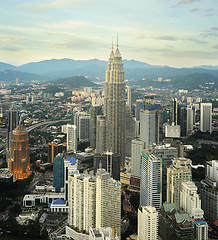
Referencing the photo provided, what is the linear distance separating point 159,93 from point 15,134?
25554 millimetres

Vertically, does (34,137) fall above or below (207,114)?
below

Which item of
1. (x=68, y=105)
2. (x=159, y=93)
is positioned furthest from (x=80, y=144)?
(x=159, y=93)

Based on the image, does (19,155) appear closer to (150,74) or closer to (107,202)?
(107,202)

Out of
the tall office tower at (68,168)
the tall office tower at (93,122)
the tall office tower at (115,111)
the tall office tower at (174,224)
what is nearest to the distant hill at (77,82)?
the tall office tower at (93,122)

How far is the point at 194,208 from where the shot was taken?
21.4 feet

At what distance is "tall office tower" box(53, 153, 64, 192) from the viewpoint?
31.2ft

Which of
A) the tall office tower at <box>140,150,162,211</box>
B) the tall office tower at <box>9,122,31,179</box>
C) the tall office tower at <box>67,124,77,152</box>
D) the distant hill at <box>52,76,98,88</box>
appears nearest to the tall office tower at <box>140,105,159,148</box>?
the tall office tower at <box>67,124,77,152</box>

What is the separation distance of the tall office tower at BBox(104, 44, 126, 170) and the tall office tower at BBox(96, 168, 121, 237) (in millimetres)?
5483

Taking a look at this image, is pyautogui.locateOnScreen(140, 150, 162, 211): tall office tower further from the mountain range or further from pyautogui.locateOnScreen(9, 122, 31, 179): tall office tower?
the mountain range

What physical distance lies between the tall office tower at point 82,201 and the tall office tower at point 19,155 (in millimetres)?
4386

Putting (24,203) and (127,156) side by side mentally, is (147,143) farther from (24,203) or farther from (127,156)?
(24,203)

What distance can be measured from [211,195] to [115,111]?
5.41 m

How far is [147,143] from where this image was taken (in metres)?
12.3

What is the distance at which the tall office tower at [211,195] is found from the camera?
25.0 ft
